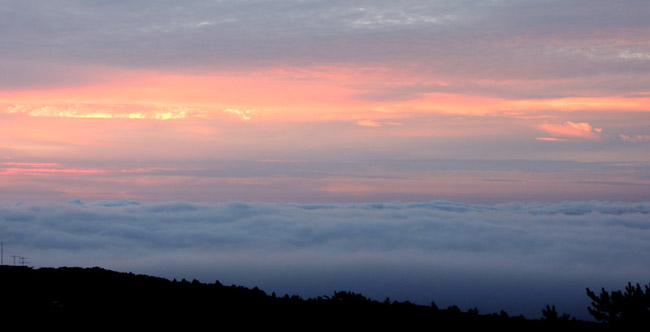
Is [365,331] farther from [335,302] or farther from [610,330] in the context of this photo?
[610,330]

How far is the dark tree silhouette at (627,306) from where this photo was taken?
76.6 feet

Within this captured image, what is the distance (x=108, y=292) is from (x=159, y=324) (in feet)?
22.7

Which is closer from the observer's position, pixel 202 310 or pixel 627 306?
pixel 202 310

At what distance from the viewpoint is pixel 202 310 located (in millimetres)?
22469

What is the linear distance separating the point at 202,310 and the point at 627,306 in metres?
16.4

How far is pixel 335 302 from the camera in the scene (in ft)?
84.6

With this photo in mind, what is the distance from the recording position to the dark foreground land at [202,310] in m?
20.6

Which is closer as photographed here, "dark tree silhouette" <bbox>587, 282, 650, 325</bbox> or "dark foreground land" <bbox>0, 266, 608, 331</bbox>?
"dark foreground land" <bbox>0, 266, 608, 331</bbox>

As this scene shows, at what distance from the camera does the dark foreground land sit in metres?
20.6

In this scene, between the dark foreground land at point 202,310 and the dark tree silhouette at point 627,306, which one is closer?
the dark foreground land at point 202,310

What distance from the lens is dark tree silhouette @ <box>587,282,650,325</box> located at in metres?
23.4

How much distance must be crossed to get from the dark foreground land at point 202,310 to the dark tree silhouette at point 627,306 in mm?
1027

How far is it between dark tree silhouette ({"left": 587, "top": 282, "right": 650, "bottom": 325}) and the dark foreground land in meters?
1.03

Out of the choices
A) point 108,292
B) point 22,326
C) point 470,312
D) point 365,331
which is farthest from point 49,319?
point 470,312
